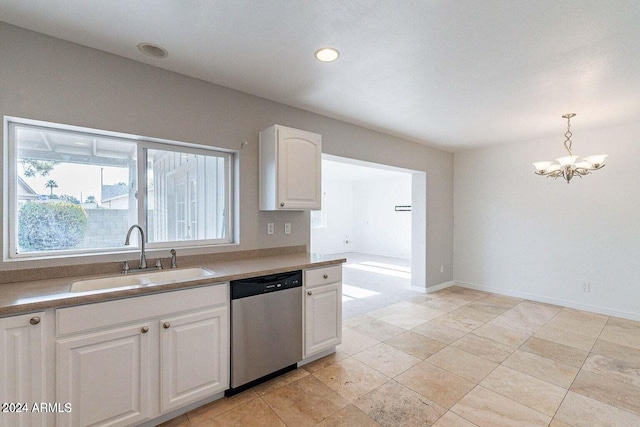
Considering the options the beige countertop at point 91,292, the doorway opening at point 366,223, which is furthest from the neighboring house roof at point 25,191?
the doorway opening at point 366,223

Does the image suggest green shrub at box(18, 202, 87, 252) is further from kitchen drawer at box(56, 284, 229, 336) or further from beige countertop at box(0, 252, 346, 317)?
kitchen drawer at box(56, 284, 229, 336)

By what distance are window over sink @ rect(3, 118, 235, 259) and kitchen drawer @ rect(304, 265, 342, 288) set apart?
35.1 inches

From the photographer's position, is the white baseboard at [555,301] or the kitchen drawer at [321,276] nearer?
the kitchen drawer at [321,276]

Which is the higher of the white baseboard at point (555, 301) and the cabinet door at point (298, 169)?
the cabinet door at point (298, 169)

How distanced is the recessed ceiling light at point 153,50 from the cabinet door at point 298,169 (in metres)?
1.05

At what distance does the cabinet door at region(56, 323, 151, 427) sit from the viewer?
61.1 inches

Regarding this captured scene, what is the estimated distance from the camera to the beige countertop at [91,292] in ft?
4.77

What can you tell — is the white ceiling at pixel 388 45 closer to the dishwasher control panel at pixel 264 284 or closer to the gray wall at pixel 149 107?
the gray wall at pixel 149 107

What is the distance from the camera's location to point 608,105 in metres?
3.10

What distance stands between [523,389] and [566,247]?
293cm

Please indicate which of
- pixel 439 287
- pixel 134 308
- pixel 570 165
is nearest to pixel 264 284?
pixel 134 308

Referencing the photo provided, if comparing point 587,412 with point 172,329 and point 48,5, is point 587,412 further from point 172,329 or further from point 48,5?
point 48,5

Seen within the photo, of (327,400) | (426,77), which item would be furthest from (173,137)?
(327,400)

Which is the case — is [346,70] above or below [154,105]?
above
